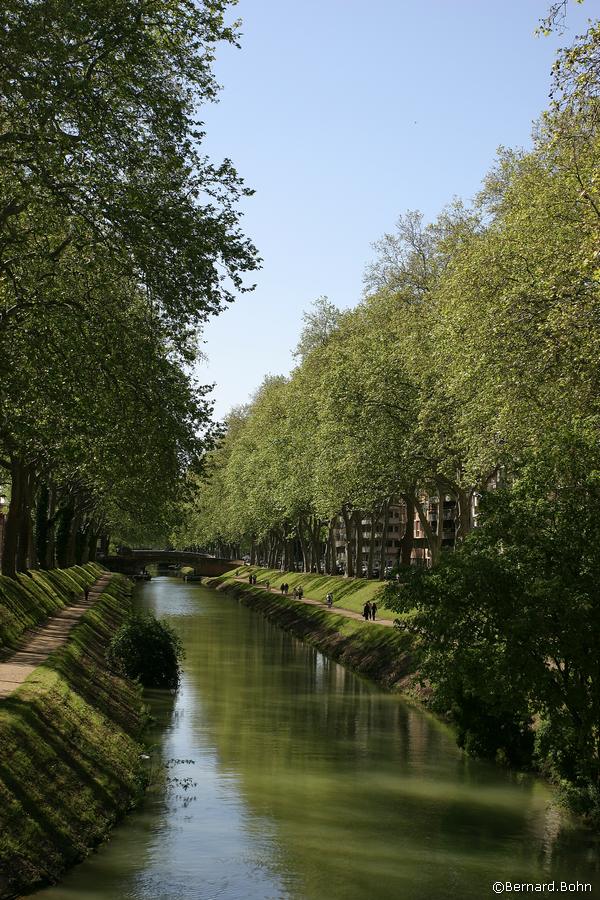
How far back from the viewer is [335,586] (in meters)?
84.4

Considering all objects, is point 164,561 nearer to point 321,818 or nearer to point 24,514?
point 24,514

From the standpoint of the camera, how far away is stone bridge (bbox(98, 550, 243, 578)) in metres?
156

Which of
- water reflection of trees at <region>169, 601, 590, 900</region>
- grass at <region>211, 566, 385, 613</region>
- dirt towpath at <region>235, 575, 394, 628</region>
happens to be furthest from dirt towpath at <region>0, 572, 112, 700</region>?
dirt towpath at <region>235, 575, 394, 628</region>

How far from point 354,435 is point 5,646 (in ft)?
82.8

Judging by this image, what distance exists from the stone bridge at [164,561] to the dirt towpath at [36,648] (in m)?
98.2

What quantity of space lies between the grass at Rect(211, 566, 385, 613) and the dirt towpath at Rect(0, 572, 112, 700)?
53.5ft

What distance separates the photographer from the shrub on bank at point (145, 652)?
42.3m

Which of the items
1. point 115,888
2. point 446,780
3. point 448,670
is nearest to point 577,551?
point 448,670

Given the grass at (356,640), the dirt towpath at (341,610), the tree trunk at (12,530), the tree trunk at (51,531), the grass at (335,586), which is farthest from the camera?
the grass at (335,586)

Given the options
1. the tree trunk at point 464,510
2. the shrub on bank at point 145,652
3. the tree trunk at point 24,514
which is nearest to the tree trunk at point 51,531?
the tree trunk at point 24,514

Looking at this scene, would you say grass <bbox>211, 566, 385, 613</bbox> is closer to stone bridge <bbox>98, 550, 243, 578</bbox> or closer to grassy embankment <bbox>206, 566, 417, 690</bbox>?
grassy embankment <bbox>206, 566, 417, 690</bbox>

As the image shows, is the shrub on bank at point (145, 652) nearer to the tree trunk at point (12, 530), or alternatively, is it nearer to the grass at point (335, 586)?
the tree trunk at point (12, 530)

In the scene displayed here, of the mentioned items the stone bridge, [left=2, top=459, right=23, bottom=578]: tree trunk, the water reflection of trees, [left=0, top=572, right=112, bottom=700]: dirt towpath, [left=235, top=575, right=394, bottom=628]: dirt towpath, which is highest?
[left=2, top=459, right=23, bottom=578]: tree trunk

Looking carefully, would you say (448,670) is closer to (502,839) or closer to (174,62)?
(502,839)
